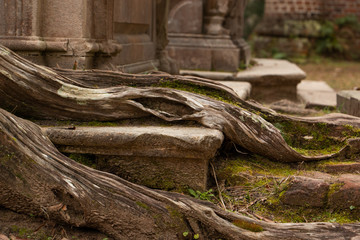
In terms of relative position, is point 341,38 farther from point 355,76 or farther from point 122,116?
point 122,116

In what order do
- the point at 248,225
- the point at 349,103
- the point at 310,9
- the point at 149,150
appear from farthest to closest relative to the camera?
the point at 310,9, the point at 349,103, the point at 149,150, the point at 248,225

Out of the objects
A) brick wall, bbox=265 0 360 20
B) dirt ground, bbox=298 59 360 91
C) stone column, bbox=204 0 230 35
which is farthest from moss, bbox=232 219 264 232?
brick wall, bbox=265 0 360 20

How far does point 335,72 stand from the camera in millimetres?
11164

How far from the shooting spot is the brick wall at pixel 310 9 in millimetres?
13141

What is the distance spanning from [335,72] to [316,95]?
16.6ft

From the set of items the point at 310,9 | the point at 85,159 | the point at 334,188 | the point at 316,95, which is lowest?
the point at 316,95

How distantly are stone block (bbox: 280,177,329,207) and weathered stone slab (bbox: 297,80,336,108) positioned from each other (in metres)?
2.99

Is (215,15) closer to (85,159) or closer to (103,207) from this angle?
(85,159)

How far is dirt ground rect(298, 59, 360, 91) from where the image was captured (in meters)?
9.08

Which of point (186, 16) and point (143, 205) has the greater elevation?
point (186, 16)

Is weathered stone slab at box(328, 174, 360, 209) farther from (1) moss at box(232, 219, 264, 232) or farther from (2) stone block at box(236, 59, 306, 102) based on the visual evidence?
(2) stone block at box(236, 59, 306, 102)

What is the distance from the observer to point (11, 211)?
2365mm

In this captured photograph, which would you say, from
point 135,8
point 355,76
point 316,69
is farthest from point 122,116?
point 316,69

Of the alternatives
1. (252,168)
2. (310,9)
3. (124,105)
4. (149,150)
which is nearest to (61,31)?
(124,105)
